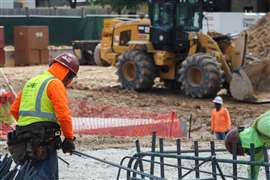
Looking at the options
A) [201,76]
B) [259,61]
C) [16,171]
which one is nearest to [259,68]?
[259,61]

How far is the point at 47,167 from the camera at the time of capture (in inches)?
279

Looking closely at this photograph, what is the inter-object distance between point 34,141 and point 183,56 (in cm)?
1432

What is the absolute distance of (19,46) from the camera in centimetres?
3347

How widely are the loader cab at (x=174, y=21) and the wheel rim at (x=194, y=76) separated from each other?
116 centimetres

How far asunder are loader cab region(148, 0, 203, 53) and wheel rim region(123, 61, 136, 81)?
1.10 metres

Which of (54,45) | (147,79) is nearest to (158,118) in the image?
(147,79)

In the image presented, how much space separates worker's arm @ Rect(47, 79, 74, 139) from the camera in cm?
686

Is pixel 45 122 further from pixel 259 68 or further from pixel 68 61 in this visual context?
pixel 259 68

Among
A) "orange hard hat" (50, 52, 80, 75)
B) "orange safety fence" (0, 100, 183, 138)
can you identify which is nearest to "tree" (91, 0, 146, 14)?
"orange safety fence" (0, 100, 183, 138)

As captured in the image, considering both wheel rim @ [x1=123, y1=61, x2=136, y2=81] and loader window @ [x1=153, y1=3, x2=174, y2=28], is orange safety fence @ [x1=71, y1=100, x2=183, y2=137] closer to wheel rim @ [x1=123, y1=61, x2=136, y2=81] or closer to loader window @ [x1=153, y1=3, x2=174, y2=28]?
loader window @ [x1=153, y1=3, x2=174, y2=28]

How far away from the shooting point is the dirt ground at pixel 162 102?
54.8ft

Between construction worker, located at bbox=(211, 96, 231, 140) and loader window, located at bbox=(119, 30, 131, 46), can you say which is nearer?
construction worker, located at bbox=(211, 96, 231, 140)

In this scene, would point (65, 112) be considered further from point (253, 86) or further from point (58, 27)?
point (58, 27)

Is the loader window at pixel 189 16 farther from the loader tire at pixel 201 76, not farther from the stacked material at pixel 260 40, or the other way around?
the stacked material at pixel 260 40
